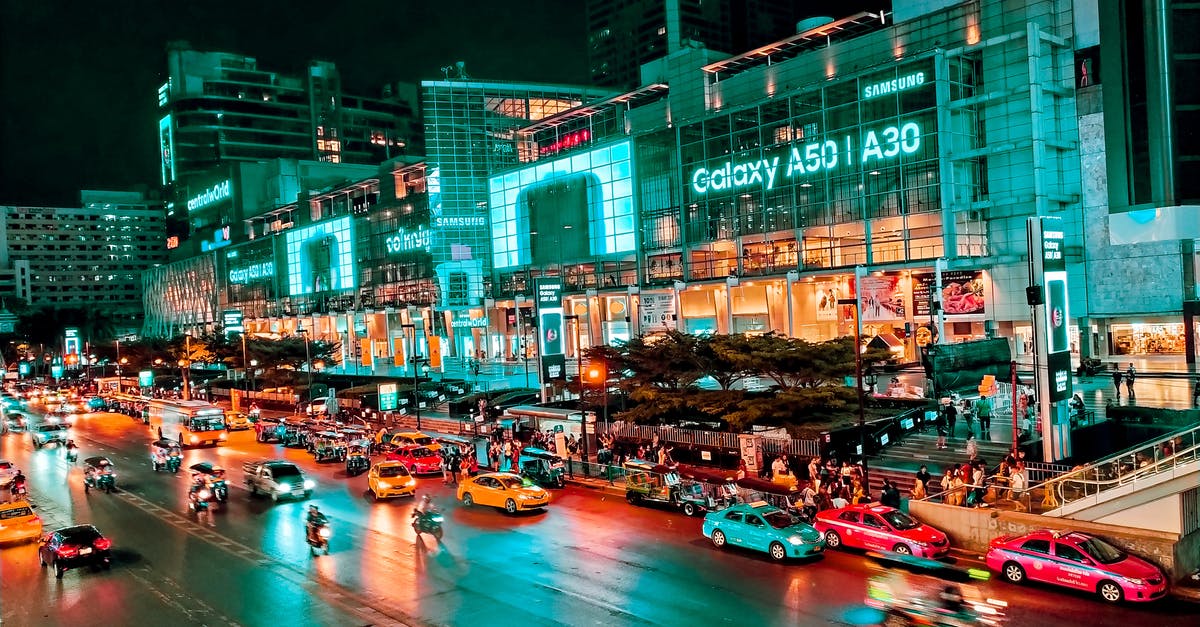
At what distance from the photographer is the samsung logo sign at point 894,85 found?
2263 inches

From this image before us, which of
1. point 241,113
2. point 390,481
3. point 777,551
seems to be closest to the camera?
point 777,551

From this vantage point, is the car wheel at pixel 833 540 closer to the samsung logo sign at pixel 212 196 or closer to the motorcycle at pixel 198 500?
the motorcycle at pixel 198 500

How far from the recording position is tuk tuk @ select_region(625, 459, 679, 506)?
91.5ft

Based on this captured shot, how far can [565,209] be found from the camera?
8194 centimetres

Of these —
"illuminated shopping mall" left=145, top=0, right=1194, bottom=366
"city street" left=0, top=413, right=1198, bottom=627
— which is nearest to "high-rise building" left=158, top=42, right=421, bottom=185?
"illuminated shopping mall" left=145, top=0, right=1194, bottom=366

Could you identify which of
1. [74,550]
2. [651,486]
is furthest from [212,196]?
[651,486]

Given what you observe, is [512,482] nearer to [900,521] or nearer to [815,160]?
[900,521]

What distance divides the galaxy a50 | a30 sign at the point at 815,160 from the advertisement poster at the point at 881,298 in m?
8.66

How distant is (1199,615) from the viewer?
1662cm

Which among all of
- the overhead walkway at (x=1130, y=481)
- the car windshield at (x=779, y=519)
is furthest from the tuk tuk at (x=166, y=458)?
the overhead walkway at (x=1130, y=481)

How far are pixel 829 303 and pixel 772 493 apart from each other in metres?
37.1

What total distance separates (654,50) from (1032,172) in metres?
152

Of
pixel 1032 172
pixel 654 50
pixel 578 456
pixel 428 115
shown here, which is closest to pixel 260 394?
pixel 428 115

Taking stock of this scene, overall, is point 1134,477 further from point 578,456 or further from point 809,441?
point 578,456
